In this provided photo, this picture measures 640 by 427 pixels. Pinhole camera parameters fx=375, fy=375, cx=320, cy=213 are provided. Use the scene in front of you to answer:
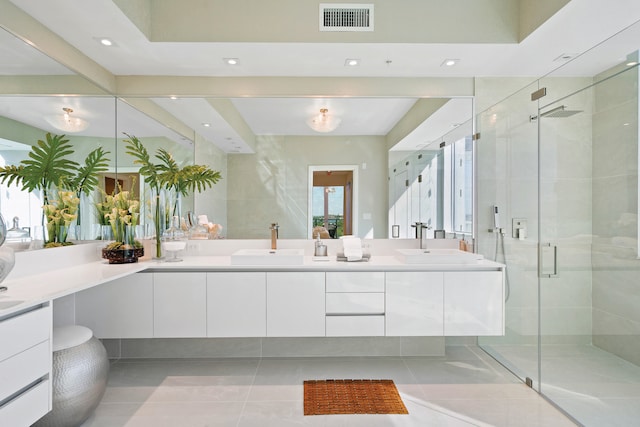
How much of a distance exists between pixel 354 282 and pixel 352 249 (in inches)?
11.7

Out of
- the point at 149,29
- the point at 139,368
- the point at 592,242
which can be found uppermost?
the point at 149,29

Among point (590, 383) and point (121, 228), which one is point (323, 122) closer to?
point (121, 228)

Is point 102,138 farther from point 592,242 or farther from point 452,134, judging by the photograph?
point 592,242

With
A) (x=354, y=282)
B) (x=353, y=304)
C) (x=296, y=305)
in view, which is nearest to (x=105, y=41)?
(x=296, y=305)

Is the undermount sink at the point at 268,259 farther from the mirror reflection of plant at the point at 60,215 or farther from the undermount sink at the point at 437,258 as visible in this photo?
the mirror reflection of plant at the point at 60,215

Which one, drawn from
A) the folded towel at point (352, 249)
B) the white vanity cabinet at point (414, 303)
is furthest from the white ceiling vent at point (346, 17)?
the white vanity cabinet at point (414, 303)

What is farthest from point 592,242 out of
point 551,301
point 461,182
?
point 461,182

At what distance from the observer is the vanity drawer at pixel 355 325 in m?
2.65

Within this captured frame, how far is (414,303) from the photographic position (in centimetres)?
267

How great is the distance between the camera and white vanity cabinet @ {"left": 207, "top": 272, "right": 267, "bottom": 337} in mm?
2643

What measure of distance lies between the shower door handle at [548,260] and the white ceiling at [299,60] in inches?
42.1

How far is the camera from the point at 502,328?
270 cm

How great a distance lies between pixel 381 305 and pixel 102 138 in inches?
95.7

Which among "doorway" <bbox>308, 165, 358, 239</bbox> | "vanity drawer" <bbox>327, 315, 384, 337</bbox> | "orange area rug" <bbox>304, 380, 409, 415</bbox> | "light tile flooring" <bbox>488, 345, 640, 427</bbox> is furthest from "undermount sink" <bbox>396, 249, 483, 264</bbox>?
"orange area rug" <bbox>304, 380, 409, 415</bbox>
